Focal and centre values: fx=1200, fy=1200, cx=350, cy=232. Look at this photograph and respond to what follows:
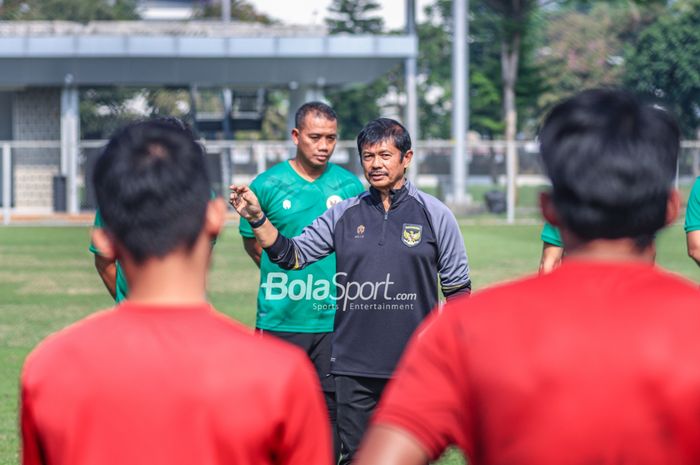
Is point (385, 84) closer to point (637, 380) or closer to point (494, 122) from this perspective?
point (494, 122)

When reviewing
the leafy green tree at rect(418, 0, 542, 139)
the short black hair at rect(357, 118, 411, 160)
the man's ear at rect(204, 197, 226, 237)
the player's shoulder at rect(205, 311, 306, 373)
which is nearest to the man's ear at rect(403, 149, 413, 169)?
the short black hair at rect(357, 118, 411, 160)

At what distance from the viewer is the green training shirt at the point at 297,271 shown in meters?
7.44

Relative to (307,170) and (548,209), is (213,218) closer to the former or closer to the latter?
(548,209)

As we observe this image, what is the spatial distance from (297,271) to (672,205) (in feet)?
16.6

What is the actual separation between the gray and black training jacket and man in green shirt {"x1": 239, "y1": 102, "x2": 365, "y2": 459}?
0.67m

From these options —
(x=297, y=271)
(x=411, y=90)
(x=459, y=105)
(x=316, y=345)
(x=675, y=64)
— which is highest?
(x=675, y=64)

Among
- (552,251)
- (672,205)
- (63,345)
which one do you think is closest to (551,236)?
(552,251)

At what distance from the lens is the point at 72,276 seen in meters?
19.9

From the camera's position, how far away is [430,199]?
6.66 meters

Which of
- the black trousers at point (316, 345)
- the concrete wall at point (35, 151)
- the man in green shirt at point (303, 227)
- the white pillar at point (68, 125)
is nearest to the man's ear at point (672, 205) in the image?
the man in green shirt at point (303, 227)

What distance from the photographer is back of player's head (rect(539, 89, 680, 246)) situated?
2.34m

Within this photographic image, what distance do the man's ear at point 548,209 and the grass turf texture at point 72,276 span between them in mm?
5509

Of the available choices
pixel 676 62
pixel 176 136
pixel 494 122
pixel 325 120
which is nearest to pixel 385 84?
pixel 494 122

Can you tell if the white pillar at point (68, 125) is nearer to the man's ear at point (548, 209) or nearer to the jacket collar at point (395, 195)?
the jacket collar at point (395, 195)
